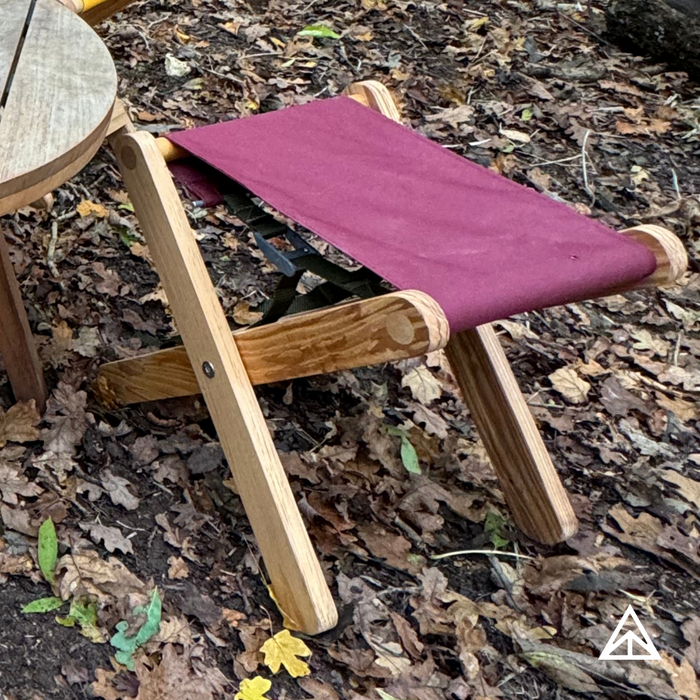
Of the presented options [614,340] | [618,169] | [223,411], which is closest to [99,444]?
[223,411]

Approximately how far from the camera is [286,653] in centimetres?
178

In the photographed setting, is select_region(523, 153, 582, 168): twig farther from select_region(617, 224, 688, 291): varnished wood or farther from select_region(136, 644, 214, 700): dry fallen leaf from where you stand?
select_region(136, 644, 214, 700): dry fallen leaf

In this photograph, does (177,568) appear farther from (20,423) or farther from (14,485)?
(20,423)

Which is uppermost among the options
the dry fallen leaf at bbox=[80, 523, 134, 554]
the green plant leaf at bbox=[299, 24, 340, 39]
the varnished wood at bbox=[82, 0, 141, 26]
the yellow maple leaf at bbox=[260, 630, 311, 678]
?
the varnished wood at bbox=[82, 0, 141, 26]

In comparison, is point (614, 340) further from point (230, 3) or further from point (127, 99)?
point (230, 3)

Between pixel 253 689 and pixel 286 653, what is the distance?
0.10m

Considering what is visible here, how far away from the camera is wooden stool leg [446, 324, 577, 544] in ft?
6.62

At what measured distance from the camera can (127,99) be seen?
3.55m

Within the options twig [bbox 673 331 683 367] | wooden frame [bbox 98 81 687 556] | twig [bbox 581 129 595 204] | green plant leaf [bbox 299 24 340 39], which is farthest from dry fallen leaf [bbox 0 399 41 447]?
green plant leaf [bbox 299 24 340 39]

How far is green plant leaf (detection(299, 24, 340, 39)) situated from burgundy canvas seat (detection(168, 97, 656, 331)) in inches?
→ 91.6

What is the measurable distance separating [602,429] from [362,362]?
123 centimetres

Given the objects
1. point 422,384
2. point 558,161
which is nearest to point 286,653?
point 422,384

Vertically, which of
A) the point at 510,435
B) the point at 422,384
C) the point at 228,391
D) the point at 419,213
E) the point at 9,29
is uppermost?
the point at 9,29

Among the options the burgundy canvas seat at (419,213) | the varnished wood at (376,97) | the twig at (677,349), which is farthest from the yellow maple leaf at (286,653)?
the twig at (677,349)
